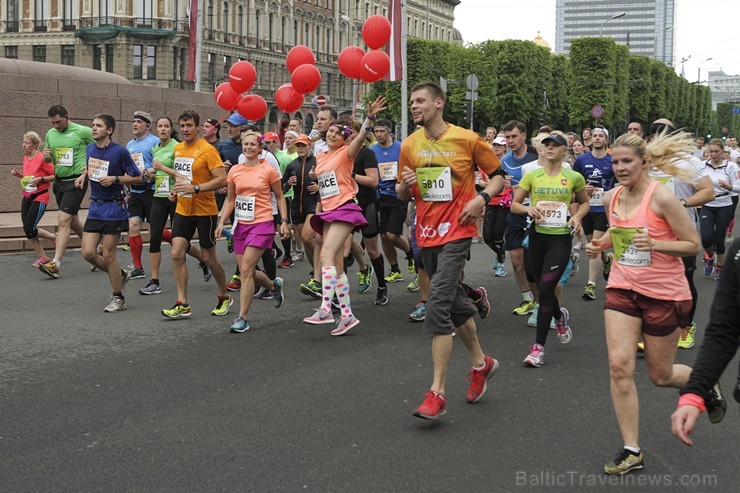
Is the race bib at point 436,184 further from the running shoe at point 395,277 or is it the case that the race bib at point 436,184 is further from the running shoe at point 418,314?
the running shoe at point 395,277

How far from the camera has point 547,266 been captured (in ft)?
24.5

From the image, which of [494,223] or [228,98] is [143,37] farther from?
[494,223]

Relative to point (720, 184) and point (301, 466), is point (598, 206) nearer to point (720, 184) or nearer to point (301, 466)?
point (720, 184)

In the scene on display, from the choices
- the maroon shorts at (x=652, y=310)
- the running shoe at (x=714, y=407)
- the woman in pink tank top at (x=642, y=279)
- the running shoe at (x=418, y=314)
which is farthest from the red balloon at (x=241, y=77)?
the running shoe at (x=714, y=407)

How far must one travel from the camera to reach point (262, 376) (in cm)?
675

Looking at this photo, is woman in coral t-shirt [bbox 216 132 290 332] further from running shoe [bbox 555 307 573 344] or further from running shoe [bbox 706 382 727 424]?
running shoe [bbox 706 382 727 424]

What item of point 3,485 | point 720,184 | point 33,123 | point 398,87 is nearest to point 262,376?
point 3,485

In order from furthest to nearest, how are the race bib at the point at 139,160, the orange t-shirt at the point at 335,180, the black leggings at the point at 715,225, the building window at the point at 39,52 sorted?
the building window at the point at 39,52 < the black leggings at the point at 715,225 < the race bib at the point at 139,160 < the orange t-shirt at the point at 335,180

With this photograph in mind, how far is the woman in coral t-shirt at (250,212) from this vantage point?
27.5ft

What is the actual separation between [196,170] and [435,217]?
11.5 feet

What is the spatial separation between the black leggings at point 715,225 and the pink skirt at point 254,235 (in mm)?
5983

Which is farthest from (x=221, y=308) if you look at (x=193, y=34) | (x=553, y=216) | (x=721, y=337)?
(x=193, y=34)

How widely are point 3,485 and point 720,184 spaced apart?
9.50 metres

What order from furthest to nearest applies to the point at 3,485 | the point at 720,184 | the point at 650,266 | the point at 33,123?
the point at 33,123, the point at 720,184, the point at 650,266, the point at 3,485
